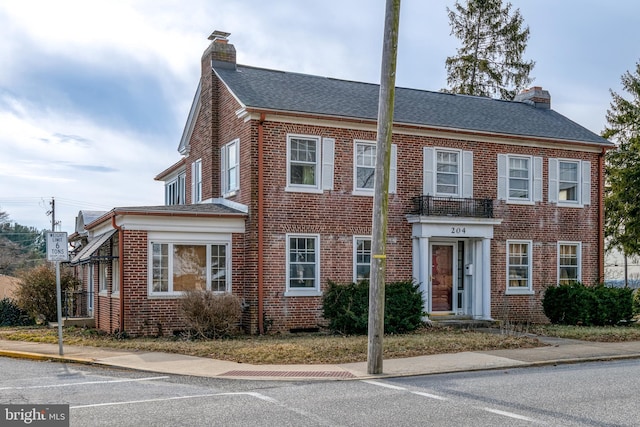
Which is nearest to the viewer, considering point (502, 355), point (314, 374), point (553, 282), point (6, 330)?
point (314, 374)

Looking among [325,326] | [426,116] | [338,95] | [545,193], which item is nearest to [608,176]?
[545,193]

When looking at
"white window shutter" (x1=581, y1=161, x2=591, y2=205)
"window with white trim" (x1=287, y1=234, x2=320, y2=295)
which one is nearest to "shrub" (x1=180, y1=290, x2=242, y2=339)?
"window with white trim" (x1=287, y1=234, x2=320, y2=295)

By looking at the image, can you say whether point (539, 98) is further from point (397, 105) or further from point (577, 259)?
point (397, 105)

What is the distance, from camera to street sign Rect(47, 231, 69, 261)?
14.0m

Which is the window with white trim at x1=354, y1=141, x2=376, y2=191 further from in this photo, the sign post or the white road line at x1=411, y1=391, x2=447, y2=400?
the white road line at x1=411, y1=391, x2=447, y2=400

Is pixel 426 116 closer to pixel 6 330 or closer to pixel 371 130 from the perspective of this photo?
pixel 371 130

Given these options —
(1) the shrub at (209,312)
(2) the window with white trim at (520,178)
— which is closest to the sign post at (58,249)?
(1) the shrub at (209,312)

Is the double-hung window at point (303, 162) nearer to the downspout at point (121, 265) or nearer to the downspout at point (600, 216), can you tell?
the downspout at point (121, 265)

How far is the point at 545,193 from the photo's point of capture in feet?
72.1

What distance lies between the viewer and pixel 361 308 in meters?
17.1

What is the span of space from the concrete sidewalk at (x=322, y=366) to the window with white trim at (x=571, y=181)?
7.40 m

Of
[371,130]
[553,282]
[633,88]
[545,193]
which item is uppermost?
[633,88]

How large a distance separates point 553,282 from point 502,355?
8640 millimetres

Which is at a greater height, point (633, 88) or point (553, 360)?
point (633, 88)
